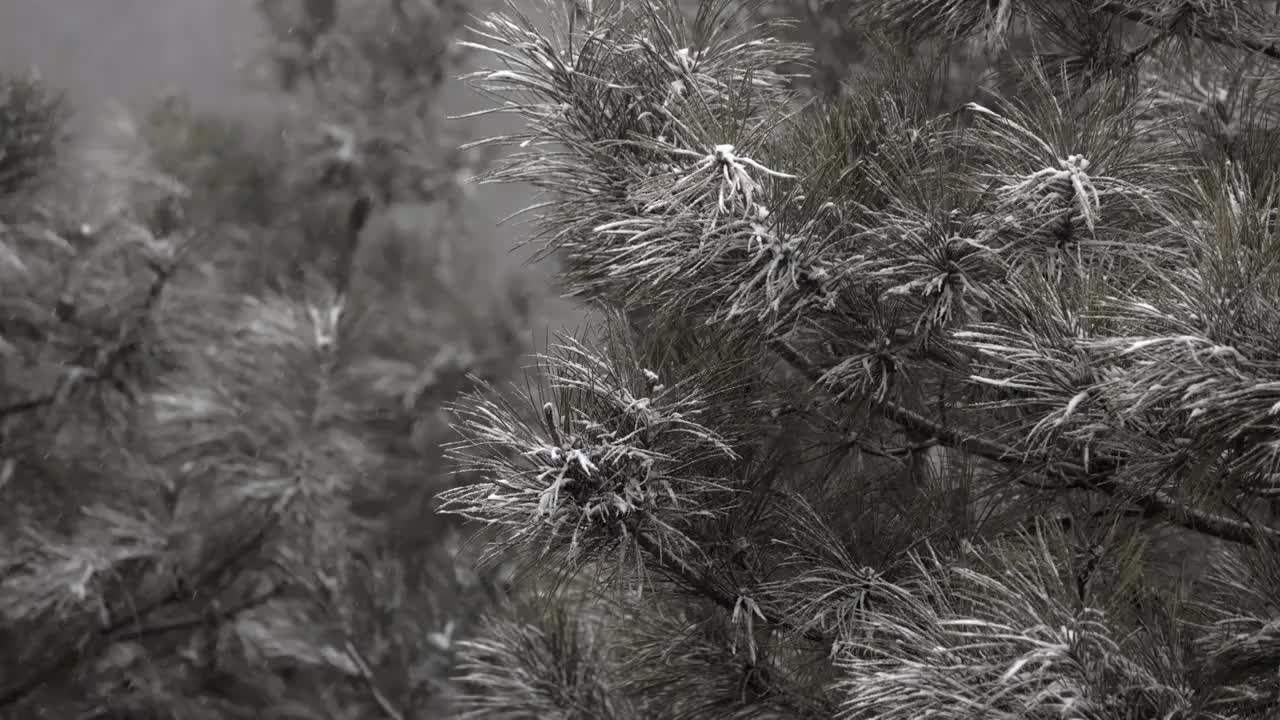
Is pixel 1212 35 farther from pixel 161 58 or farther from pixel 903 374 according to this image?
pixel 161 58

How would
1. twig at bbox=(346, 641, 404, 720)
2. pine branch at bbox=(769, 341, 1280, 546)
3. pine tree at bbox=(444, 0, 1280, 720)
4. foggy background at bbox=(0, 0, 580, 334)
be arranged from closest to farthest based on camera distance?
pine tree at bbox=(444, 0, 1280, 720) → pine branch at bbox=(769, 341, 1280, 546) → twig at bbox=(346, 641, 404, 720) → foggy background at bbox=(0, 0, 580, 334)

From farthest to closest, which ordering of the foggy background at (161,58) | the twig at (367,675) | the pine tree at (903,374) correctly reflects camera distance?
the foggy background at (161,58) < the twig at (367,675) < the pine tree at (903,374)

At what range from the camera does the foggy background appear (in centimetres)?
414

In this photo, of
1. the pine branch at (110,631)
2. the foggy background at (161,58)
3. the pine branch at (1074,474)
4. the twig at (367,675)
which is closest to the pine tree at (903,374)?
the pine branch at (1074,474)

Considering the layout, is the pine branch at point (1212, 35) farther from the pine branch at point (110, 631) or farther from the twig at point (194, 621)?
the twig at point (194, 621)

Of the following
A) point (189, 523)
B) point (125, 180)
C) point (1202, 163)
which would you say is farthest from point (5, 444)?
point (1202, 163)

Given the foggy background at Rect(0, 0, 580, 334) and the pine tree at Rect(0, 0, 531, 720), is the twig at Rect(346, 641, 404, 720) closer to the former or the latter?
the pine tree at Rect(0, 0, 531, 720)

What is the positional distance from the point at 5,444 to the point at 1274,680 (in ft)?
8.66

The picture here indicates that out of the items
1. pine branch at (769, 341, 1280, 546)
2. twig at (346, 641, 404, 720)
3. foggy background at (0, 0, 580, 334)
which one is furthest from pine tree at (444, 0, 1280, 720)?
foggy background at (0, 0, 580, 334)

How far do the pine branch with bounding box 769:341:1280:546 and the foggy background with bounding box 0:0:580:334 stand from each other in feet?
8.51

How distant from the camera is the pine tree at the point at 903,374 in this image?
105 cm

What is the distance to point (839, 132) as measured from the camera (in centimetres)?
135

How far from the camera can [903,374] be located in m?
1.33

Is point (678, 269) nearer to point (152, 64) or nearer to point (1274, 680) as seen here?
point (1274, 680)
